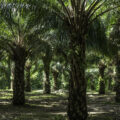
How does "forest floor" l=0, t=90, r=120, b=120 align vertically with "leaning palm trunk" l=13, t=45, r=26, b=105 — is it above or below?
below

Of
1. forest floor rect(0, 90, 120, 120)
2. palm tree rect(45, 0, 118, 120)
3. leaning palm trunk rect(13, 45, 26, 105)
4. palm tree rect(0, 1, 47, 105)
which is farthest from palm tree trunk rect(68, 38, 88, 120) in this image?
leaning palm trunk rect(13, 45, 26, 105)

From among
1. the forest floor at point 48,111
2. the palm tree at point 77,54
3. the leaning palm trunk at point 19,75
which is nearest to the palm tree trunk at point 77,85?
the palm tree at point 77,54

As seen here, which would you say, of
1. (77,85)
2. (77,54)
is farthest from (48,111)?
(77,54)

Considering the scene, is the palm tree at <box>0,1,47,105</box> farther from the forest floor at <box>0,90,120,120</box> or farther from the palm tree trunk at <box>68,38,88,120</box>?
the palm tree trunk at <box>68,38,88,120</box>

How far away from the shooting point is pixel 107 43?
42.1ft

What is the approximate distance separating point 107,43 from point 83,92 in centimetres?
601

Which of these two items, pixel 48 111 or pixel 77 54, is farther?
pixel 48 111

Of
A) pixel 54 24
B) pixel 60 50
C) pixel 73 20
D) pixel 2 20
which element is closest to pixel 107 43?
pixel 60 50

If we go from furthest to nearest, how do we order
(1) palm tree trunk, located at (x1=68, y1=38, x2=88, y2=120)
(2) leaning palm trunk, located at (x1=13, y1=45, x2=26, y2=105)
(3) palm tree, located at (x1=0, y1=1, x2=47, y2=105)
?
(2) leaning palm trunk, located at (x1=13, y1=45, x2=26, y2=105) < (3) palm tree, located at (x1=0, y1=1, x2=47, y2=105) < (1) palm tree trunk, located at (x1=68, y1=38, x2=88, y2=120)

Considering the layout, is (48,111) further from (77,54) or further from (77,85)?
(77,54)

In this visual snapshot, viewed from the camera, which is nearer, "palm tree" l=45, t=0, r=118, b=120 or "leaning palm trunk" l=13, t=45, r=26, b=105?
"palm tree" l=45, t=0, r=118, b=120

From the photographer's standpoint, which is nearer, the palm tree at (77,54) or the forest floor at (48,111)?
the palm tree at (77,54)

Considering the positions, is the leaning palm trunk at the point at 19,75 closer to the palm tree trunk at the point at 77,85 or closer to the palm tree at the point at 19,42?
the palm tree at the point at 19,42

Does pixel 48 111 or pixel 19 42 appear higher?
pixel 19 42
